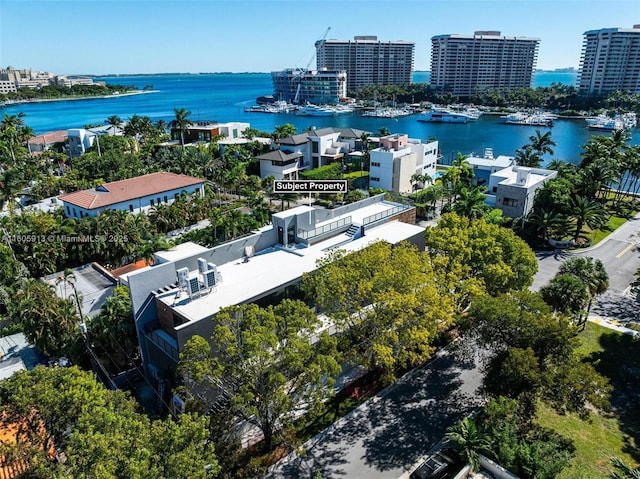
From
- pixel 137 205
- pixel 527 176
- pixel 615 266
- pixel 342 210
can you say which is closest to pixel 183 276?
pixel 342 210

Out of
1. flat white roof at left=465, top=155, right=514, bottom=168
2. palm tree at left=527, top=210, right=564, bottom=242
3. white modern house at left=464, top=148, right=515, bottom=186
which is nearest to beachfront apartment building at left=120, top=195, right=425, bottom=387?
palm tree at left=527, top=210, right=564, bottom=242

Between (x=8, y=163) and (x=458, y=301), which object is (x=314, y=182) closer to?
(x=458, y=301)

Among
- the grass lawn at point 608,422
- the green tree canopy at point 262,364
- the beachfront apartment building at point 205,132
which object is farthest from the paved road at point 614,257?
the beachfront apartment building at point 205,132

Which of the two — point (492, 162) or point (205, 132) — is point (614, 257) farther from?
point (205, 132)

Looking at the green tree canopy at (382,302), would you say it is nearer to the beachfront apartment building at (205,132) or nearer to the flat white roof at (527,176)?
the flat white roof at (527,176)

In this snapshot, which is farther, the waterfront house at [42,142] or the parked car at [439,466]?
the waterfront house at [42,142]

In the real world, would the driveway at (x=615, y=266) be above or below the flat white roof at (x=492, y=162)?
below

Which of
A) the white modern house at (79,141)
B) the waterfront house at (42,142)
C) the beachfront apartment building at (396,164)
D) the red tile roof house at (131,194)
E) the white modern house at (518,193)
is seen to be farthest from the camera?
the waterfront house at (42,142)

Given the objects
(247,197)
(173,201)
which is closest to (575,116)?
(247,197)
